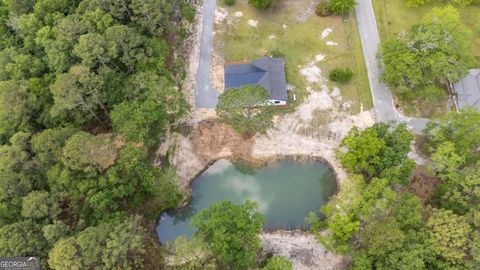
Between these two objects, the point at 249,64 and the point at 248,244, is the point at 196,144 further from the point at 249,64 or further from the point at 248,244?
the point at 248,244

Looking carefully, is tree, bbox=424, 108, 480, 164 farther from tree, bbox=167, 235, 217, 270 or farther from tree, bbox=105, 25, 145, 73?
tree, bbox=105, 25, 145, 73

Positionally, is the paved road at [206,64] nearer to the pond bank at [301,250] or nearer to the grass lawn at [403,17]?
the pond bank at [301,250]

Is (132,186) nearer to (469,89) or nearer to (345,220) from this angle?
(345,220)

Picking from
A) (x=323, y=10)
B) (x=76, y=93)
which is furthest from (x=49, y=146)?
(x=323, y=10)

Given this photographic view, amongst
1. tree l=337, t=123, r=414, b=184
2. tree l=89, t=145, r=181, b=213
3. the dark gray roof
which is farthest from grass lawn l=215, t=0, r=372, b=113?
tree l=89, t=145, r=181, b=213

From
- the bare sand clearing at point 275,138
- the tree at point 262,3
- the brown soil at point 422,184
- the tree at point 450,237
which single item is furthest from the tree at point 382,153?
the tree at point 262,3

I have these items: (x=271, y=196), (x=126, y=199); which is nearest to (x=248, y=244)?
(x=271, y=196)
